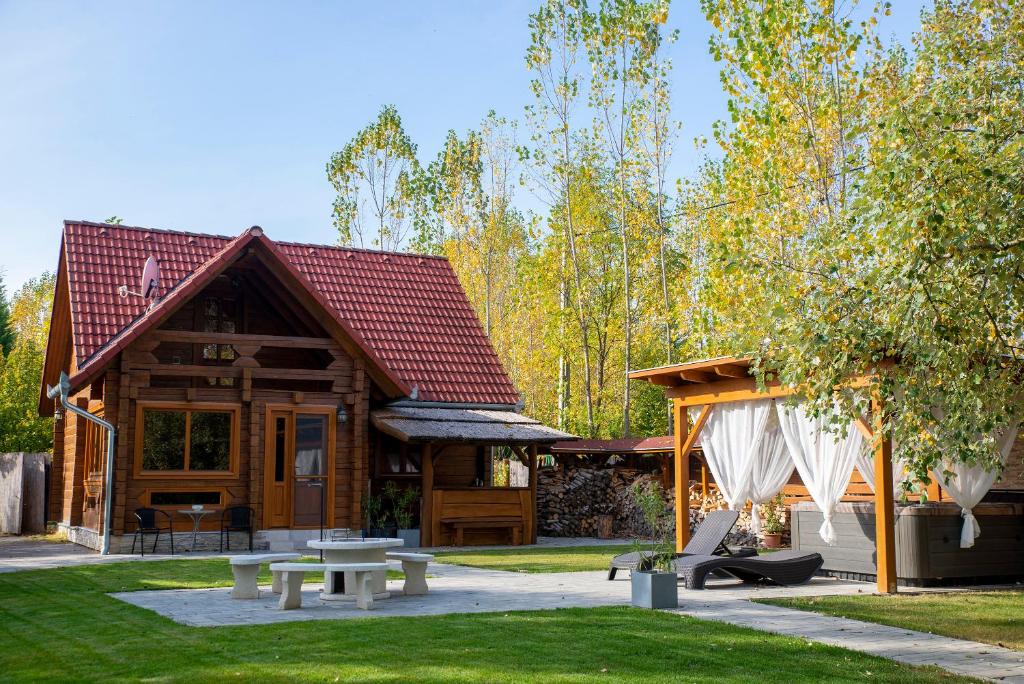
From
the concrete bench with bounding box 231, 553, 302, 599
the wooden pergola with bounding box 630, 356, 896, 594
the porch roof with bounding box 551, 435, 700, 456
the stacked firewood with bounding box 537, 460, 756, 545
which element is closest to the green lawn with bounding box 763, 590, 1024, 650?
the wooden pergola with bounding box 630, 356, 896, 594

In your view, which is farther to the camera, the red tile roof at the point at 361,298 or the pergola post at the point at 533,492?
the pergola post at the point at 533,492

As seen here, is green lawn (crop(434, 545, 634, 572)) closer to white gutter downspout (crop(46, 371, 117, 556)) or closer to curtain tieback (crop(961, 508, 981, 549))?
curtain tieback (crop(961, 508, 981, 549))

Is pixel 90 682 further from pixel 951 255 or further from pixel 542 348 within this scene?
pixel 542 348

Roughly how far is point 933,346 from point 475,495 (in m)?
12.6

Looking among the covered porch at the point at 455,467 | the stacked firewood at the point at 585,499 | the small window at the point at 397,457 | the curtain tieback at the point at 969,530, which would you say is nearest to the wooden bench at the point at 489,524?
the covered porch at the point at 455,467

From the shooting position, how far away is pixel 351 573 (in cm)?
1054

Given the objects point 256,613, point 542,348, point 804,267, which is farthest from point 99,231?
point 542,348

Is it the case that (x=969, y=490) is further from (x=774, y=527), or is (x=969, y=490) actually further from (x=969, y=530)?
(x=774, y=527)

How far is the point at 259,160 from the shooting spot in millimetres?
22047

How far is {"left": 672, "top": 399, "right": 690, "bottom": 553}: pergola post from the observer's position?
14.9m

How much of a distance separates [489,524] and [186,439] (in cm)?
570

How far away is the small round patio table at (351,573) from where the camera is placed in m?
10.5

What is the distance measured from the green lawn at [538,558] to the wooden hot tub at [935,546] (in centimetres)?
329

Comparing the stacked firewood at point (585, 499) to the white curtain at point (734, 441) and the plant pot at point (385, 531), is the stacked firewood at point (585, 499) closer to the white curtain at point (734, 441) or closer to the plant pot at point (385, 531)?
the plant pot at point (385, 531)
